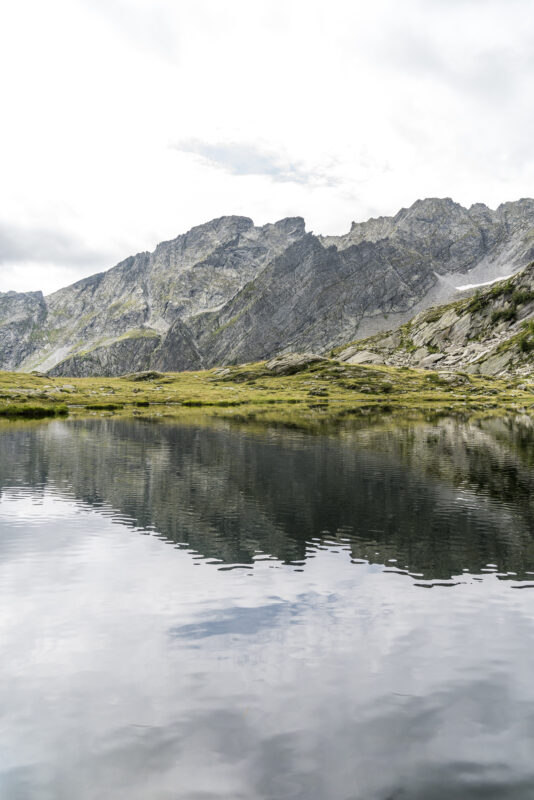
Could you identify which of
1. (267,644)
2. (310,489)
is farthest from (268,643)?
(310,489)

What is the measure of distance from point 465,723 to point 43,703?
12887 millimetres

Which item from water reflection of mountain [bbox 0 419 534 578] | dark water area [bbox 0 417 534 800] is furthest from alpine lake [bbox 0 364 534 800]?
water reflection of mountain [bbox 0 419 534 578]

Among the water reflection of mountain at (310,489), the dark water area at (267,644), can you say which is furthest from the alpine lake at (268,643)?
the water reflection of mountain at (310,489)

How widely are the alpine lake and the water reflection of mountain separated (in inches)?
12.8

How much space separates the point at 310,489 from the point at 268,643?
28.7m

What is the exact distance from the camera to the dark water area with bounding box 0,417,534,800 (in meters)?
13.0

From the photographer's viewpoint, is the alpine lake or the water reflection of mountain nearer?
the alpine lake

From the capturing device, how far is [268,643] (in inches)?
771

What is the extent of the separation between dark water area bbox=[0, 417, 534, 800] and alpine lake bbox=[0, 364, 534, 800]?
7 cm

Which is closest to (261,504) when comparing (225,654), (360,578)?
(360,578)

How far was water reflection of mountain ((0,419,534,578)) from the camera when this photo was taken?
106 feet

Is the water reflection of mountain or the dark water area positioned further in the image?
the water reflection of mountain

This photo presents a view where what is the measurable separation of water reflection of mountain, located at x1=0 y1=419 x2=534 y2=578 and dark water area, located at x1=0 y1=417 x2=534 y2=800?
13.8 inches

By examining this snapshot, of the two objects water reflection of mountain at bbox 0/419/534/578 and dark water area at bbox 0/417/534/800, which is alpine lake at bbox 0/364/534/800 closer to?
dark water area at bbox 0/417/534/800
